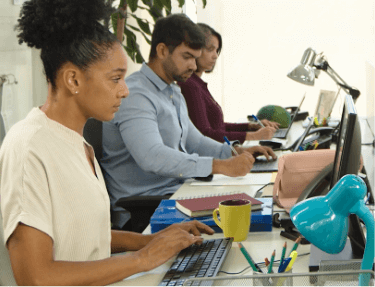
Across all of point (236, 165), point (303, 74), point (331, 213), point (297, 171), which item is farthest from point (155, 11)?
point (331, 213)

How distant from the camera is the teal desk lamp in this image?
0.69 metres

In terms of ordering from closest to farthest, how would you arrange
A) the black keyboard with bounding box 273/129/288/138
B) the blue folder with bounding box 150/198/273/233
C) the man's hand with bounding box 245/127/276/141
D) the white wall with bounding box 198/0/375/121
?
the blue folder with bounding box 150/198/273/233 → the man's hand with bounding box 245/127/276/141 → the black keyboard with bounding box 273/129/288/138 → the white wall with bounding box 198/0/375/121

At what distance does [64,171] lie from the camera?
0.97 meters

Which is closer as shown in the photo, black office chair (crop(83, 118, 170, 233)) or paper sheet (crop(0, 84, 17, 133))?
black office chair (crop(83, 118, 170, 233))

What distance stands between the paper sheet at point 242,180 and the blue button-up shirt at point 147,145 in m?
0.08

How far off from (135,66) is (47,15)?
3744 mm

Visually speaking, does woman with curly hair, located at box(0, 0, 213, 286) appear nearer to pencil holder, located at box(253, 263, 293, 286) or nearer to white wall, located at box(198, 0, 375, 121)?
pencil holder, located at box(253, 263, 293, 286)

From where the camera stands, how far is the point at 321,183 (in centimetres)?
136

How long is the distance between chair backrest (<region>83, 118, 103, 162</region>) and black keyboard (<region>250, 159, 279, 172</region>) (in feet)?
2.16

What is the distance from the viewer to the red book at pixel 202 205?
1.35m

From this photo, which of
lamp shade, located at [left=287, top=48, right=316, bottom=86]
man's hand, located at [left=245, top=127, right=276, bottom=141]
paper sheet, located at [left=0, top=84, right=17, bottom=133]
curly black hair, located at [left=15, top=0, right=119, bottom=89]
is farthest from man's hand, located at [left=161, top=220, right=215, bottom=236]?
lamp shade, located at [left=287, top=48, right=316, bottom=86]

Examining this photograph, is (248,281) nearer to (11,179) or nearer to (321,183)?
(11,179)

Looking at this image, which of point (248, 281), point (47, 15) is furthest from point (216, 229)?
point (248, 281)

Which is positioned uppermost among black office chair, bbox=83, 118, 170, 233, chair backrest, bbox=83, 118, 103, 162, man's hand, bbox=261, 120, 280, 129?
chair backrest, bbox=83, 118, 103, 162
